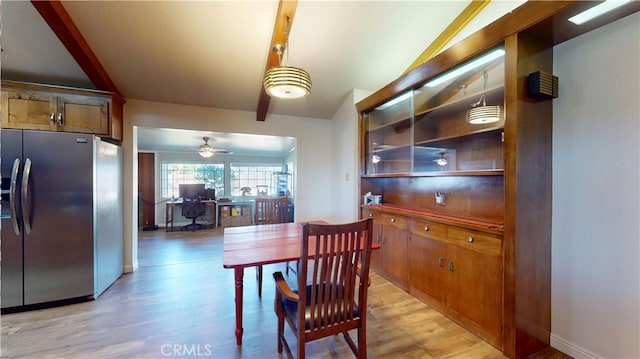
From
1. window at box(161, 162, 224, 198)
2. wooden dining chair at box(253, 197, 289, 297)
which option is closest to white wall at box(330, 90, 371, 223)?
wooden dining chair at box(253, 197, 289, 297)

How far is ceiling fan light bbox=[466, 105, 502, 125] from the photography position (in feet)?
6.89

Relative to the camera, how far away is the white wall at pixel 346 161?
3756 millimetres

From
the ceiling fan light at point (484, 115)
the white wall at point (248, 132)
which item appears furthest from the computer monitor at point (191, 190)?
the ceiling fan light at point (484, 115)

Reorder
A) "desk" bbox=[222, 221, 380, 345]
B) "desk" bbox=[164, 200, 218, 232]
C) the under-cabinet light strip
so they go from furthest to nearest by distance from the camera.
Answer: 1. "desk" bbox=[164, 200, 218, 232]
2. the under-cabinet light strip
3. "desk" bbox=[222, 221, 380, 345]

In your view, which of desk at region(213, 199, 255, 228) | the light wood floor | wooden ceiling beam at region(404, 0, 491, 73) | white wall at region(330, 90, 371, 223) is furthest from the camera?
desk at region(213, 199, 255, 228)

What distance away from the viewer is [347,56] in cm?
307

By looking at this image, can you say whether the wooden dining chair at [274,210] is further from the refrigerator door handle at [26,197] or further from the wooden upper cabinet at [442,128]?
the refrigerator door handle at [26,197]

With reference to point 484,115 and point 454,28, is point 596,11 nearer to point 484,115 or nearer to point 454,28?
point 484,115

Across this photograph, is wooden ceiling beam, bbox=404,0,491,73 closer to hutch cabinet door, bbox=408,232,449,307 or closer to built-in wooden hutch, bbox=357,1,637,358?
built-in wooden hutch, bbox=357,1,637,358

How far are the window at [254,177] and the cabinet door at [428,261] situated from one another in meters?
6.02

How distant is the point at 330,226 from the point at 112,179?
3115 mm

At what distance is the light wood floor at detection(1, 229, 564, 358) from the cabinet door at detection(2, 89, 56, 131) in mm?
1921

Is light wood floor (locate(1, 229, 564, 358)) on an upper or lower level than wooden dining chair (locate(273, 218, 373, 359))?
lower

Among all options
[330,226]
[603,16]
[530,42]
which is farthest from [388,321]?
[603,16]
